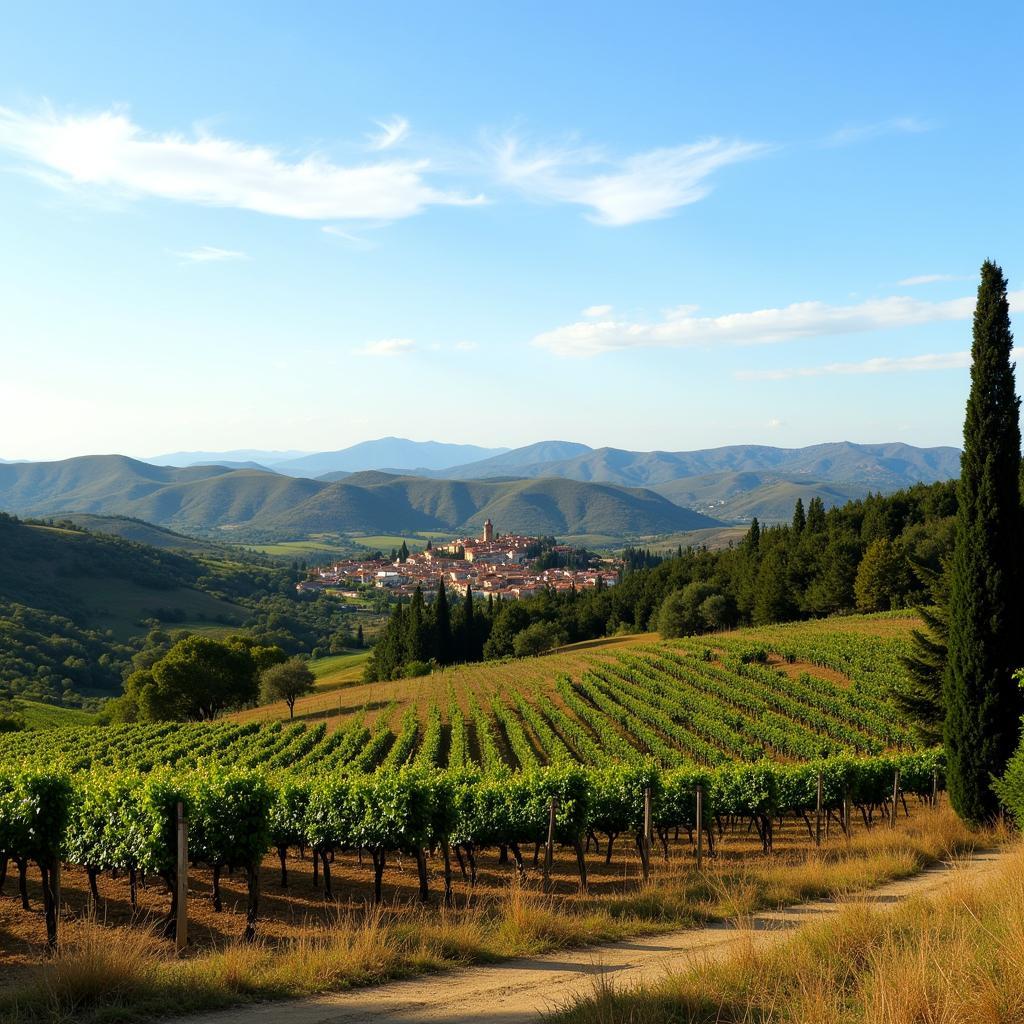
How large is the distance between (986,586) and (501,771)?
44.3 feet

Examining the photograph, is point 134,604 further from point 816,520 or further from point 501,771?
point 501,771

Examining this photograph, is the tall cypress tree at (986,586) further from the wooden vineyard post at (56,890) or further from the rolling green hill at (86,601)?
the rolling green hill at (86,601)

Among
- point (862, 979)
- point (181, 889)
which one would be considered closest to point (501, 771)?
point (181, 889)

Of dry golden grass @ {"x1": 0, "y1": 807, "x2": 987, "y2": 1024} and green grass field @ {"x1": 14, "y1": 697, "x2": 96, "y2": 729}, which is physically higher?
dry golden grass @ {"x1": 0, "y1": 807, "x2": 987, "y2": 1024}

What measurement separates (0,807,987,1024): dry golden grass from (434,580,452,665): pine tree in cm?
7224

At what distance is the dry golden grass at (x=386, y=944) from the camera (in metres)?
7.71

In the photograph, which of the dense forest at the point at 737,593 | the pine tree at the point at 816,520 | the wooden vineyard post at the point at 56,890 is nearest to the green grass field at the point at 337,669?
the dense forest at the point at 737,593

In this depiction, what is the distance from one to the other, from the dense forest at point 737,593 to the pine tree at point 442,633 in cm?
12

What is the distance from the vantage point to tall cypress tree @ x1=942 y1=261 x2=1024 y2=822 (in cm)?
1764


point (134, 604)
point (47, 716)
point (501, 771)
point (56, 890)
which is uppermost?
point (56, 890)

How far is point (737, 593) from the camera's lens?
85500 millimetres

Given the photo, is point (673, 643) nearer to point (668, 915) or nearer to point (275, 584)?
point (668, 915)

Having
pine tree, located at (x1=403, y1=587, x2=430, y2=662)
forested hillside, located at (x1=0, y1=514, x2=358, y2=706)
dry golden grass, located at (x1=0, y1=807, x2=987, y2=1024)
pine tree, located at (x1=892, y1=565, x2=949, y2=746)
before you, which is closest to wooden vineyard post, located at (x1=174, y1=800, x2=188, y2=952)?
dry golden grass, located at (x1=0, y1=807, x2=987, y2=1024)

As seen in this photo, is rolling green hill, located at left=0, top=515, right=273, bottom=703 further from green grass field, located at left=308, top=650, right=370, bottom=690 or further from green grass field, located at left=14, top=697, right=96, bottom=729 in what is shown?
green grass field, located at left=308, top=650, right=370, bottom=690
